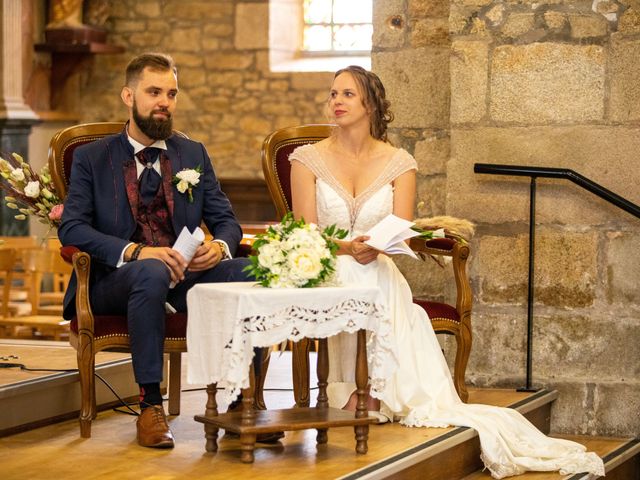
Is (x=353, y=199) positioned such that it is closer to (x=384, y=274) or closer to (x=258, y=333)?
(x=384, y=274)

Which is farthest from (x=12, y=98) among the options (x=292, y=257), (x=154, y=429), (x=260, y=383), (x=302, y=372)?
(x=292, y=257)

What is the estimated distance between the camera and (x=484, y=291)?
5.67 m

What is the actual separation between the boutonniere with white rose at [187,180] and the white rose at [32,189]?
63 centimetres

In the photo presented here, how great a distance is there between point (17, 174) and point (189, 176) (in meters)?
0.76

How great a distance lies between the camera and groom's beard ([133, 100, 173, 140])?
461 cm

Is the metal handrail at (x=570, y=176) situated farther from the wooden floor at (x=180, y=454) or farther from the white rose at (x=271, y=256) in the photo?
the white rose at (x=271, y=256)

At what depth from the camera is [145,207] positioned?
4.65 metres

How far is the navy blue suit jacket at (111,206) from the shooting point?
177 inches

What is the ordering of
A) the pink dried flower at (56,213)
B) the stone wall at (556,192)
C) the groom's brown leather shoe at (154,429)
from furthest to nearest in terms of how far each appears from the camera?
the stone wall at (556,192), the pink dried flower at (56,213), the groom's brown leather shoe at (154,429)

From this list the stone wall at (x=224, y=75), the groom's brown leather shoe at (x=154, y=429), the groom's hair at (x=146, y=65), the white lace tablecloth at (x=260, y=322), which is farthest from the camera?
the stone wall at (x=224, y=75)

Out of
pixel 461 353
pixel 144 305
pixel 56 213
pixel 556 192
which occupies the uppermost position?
pixel 556 192

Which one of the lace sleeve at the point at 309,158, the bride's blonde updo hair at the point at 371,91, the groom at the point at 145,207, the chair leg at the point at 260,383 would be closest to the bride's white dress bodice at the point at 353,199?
the lace sleeve at the point at 309,158

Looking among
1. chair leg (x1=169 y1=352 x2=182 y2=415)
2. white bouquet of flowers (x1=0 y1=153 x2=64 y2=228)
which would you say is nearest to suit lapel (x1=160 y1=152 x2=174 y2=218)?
white bouquet of flowers (x1=0 y1=153 x2=64 y2=228)

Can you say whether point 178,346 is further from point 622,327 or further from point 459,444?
point 622,327
